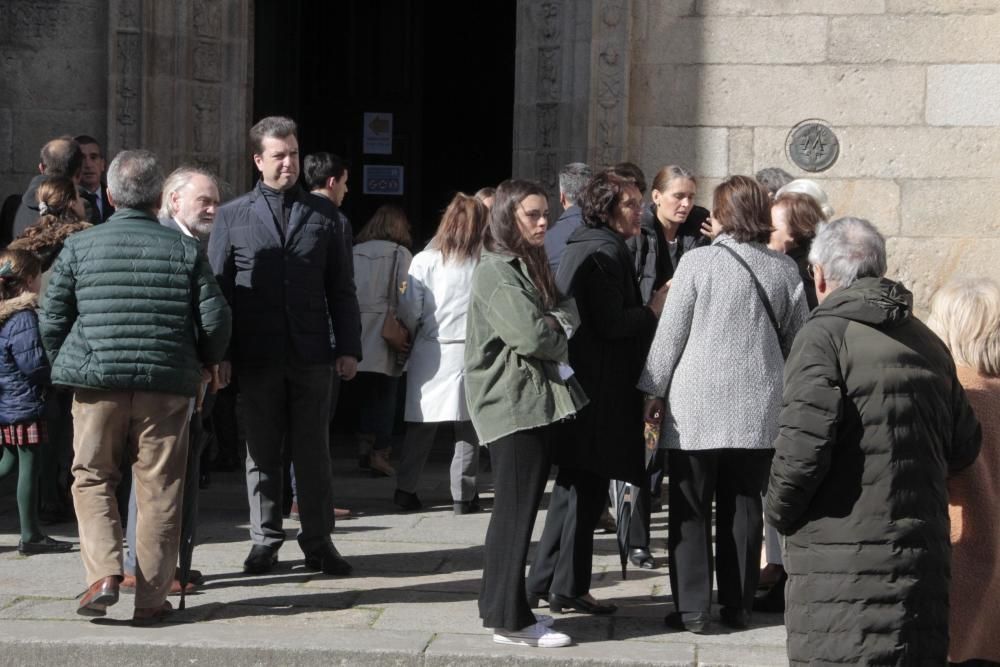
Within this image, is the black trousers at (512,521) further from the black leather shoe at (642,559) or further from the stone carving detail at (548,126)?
the stone carving detail at (548,126)

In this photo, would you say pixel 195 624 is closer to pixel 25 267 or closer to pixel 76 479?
pixel 76 479

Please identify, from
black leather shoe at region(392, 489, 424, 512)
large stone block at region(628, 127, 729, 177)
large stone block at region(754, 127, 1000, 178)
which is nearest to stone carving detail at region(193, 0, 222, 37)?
large stone block at region(628, 127, 729, 177)

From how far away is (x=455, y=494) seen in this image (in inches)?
323

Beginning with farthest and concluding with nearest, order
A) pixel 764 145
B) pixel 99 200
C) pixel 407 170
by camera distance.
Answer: pixel 407 170 < pixel 764 145 < pixel 99 200

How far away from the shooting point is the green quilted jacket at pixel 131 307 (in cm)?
567

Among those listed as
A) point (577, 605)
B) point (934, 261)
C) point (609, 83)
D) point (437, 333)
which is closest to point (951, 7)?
point (934, 261)

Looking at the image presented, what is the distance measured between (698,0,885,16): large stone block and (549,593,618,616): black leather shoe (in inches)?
198

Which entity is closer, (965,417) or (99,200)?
(965,417)

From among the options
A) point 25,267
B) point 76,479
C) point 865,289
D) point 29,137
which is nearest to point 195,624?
point 76,479

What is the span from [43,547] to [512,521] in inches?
105

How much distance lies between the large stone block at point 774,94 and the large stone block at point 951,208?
449 mm

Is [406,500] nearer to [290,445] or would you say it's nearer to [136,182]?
[290,445]

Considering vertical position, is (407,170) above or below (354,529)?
above

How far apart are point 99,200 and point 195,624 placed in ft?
11.2
